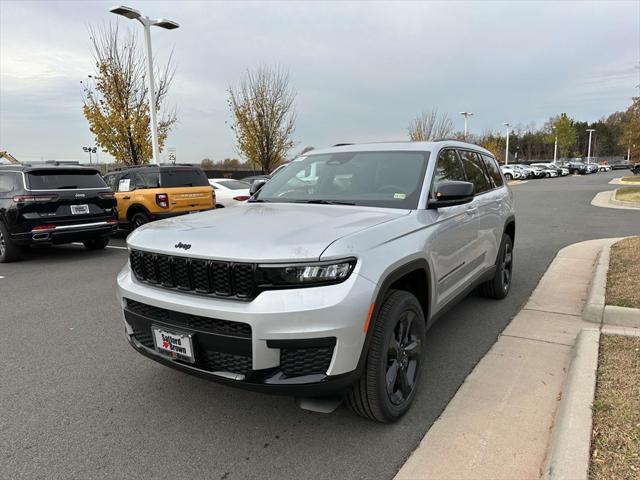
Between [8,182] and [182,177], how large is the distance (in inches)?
136

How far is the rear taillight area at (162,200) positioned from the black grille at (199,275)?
7.63 m

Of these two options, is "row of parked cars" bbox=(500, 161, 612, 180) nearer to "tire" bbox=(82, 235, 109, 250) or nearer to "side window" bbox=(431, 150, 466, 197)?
"tire" bbox=(82, 235, 109, 250)

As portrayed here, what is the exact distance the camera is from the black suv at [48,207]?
826 centimetres

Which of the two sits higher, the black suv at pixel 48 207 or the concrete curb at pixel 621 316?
the black suv at pixel 48 207

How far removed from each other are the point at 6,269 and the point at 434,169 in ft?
26.2

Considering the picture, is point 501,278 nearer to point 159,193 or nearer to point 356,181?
point 356,181

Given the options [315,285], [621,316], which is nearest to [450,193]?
[315,285]

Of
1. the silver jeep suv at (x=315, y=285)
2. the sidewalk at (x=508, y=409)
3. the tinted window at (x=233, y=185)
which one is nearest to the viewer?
the silver jeep suv at (x=315, y=285)

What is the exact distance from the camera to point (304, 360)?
246 cm

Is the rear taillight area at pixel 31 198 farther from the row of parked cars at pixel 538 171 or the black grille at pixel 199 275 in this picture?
the row of parked cars at pixel 538 171

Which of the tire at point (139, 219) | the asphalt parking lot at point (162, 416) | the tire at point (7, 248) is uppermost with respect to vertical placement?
the tire at point (139, 219)

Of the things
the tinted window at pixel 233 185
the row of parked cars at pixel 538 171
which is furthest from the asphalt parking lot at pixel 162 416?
the row of parked cars at pixel 538 171

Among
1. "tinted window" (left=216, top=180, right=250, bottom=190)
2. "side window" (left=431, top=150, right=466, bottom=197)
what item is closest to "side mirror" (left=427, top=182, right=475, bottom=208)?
"side window" (left=431, top=150, right=466, bottom=197)

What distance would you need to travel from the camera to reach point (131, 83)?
1909cm
